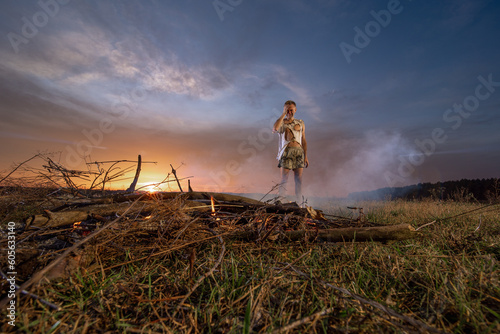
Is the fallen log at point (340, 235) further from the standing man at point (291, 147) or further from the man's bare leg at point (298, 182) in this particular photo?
the man's bare leg at point (298, 182)

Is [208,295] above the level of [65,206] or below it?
below

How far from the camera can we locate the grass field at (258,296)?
1384mm

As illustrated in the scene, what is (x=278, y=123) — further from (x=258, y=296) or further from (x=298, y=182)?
(x=258, y=296)

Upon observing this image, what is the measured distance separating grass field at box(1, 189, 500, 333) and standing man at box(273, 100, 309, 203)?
18.9ft

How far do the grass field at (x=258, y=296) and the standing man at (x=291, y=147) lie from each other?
18.9ft

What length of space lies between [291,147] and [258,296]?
7.17 m

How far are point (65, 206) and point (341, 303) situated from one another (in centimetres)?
425

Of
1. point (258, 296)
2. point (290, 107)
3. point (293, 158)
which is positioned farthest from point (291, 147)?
point (258, 296)

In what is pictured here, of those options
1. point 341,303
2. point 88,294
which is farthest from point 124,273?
point 341,303

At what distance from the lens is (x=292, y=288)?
1757 mm

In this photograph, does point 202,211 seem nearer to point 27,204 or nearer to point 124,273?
point 124,273

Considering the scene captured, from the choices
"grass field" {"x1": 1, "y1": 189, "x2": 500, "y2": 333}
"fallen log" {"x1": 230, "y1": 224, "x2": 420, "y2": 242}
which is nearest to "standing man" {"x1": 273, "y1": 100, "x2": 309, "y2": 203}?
"fallen log" {"x1": 230, "y1": 224, "x2": 420, "y2": 242}

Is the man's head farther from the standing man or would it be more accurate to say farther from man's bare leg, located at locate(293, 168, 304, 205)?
man's bare leg, located at locate(293, 168, 304, 205)

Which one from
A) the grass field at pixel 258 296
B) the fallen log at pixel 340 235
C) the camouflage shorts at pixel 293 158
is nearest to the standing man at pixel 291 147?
the camouflage shorts at pixel 293 158
